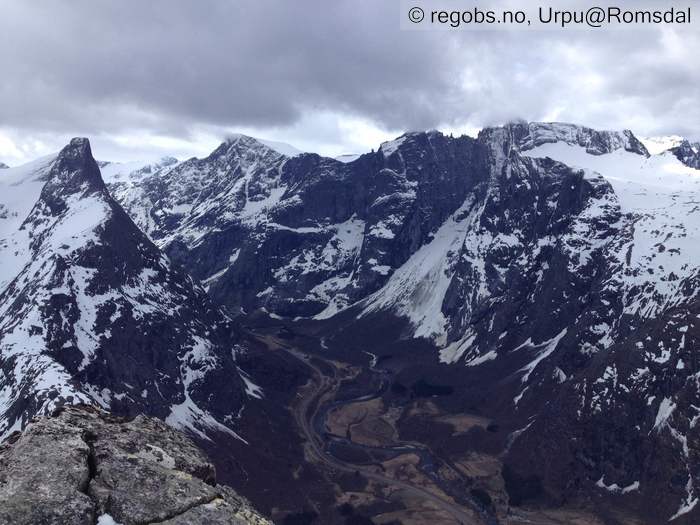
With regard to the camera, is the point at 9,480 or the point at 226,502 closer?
the point at 9,480

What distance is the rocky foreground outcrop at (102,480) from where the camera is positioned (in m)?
37.2

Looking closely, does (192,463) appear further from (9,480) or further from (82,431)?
(9,480)

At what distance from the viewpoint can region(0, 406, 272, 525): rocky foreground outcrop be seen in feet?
122

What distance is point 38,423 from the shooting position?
43.5 meters

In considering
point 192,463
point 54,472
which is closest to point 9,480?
point 54,472

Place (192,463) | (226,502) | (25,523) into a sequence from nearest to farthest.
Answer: (25,523) → (226,502) → (192,463)

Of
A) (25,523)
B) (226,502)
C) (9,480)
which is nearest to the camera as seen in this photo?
(25,523)

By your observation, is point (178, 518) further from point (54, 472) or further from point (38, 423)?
point (38, 423)

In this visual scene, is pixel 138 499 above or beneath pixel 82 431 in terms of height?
beneath

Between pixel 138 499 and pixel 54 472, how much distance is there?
15.9 feet

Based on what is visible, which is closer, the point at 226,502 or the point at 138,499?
the point at 138,499

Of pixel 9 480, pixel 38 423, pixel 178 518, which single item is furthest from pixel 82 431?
pixel 178 518

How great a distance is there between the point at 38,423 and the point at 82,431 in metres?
2.67

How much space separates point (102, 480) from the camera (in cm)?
3988
